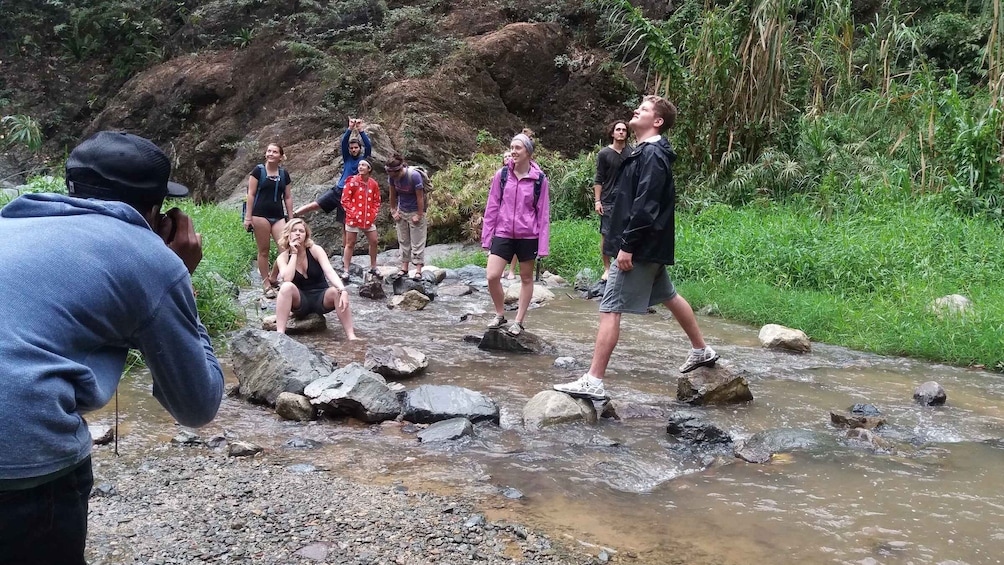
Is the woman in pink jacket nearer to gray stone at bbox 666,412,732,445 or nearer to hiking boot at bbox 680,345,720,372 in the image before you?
hiking boot at bbox 680,345,720,372

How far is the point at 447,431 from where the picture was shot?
440 cm

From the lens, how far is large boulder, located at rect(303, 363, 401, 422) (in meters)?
4.69

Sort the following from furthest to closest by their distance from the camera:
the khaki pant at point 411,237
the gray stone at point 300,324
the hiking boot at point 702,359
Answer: the khaki pant at point 411,237, the gray stone at point 300,324, the hiking boot at point 702,359

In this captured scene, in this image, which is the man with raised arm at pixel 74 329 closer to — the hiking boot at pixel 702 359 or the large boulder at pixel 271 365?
the large boulder at pixel 271 365

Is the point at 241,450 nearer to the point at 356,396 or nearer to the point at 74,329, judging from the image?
the point at 356,396

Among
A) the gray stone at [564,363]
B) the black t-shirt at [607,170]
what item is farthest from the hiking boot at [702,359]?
the black t-shirt at [607,170]

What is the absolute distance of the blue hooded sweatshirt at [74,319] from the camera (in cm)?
140

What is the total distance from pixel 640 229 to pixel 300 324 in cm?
368

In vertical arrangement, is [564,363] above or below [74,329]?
below

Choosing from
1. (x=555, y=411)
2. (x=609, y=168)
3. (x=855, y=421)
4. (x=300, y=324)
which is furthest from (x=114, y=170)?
(x=609, y=168)

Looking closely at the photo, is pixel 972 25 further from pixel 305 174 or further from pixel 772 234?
pixel 305 174

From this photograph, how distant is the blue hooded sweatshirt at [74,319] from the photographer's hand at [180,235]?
0.25 meters

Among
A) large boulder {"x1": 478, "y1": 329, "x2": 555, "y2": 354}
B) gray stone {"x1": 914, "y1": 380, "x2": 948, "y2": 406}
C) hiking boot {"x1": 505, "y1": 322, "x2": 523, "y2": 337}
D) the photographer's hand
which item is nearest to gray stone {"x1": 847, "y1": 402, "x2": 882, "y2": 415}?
gray stone {"x1": 914, "y1": 380, "x2": 948, "y2": 406}

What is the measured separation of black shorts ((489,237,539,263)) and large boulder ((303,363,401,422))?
231 centimetres
